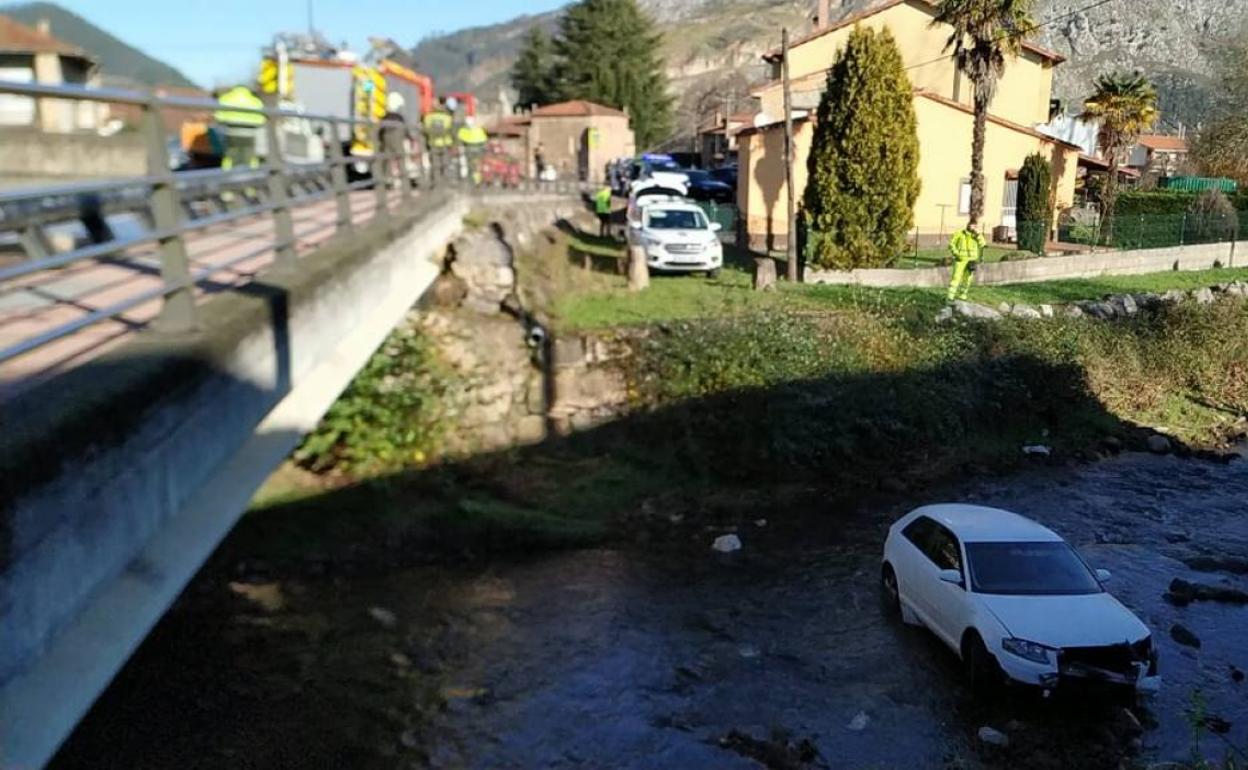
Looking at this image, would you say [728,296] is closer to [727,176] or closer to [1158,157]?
[727,176]

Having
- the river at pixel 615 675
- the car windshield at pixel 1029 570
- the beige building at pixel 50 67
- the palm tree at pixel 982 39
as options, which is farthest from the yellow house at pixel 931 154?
the beige building at pixel 50 67

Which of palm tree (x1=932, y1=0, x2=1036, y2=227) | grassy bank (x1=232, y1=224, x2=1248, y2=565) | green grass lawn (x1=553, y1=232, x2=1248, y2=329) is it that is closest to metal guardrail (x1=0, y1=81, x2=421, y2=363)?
grassy bank (x1=232, y1=224, x2=1248, y2=565)

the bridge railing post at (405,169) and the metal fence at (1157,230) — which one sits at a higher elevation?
the bridge railing post at (405,169)

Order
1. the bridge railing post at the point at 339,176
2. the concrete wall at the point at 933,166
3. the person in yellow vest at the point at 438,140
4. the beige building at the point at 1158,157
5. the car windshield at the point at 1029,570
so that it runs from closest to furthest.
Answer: the bridge railing post at the point at 339,176 < the car windshield at the point at 1029,570 < the person in yellow vest at the point at 438,140 < the concrete wall at the point at 933,166 < the beige building at the point at 1158,157

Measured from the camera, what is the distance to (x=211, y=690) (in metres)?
10.1

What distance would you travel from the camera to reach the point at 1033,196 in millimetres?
32344

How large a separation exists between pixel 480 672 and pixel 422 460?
522 cm

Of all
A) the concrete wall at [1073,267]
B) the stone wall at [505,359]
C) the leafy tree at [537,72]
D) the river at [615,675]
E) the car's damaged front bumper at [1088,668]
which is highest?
the leafy tree at [537,72]

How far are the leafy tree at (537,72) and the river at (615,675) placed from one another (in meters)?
60.3

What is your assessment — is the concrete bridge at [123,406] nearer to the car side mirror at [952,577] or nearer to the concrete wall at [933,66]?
the car side mirror at [952,577]

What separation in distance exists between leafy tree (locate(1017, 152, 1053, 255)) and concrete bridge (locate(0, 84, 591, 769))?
93.1 ft

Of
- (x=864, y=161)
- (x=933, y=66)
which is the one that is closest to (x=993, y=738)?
(x=864, y=161)

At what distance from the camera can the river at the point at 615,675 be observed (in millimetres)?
9211

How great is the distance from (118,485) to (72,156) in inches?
255
